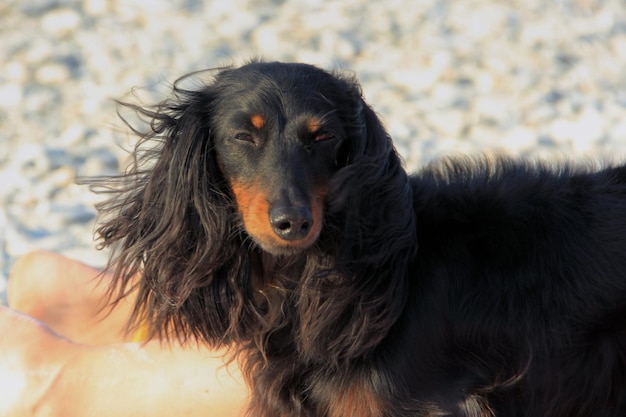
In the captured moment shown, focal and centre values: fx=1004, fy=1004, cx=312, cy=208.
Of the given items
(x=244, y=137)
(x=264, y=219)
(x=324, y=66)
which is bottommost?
(x=324, y=66)

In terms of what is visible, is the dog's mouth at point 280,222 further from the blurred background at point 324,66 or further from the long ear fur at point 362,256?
the blurred background at point 324,66

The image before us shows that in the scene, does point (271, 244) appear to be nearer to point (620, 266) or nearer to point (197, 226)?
point (197, 226)

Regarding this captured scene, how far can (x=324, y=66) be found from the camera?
703 centimetres

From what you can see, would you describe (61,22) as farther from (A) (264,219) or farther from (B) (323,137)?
(A) (264,219)

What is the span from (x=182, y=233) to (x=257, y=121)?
43cm

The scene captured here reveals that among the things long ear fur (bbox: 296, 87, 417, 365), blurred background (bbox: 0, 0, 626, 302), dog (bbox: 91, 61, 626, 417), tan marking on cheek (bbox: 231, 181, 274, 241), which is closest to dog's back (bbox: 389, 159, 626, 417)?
dog (bbox: 91, 61, 626, 417)

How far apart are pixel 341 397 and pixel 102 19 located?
18.3 feet

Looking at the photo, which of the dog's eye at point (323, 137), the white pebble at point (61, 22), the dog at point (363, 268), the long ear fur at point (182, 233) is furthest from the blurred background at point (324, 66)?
the dog's eye at point (323, 137)

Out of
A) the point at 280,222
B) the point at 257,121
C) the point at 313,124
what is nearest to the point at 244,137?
the point at 257,121

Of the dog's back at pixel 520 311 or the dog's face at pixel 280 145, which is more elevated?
the dog's face at pixel 280 145

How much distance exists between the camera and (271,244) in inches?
114

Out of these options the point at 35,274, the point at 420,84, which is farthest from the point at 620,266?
the point at 420,84

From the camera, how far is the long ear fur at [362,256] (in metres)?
3.02

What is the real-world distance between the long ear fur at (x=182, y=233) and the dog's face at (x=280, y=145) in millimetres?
70
